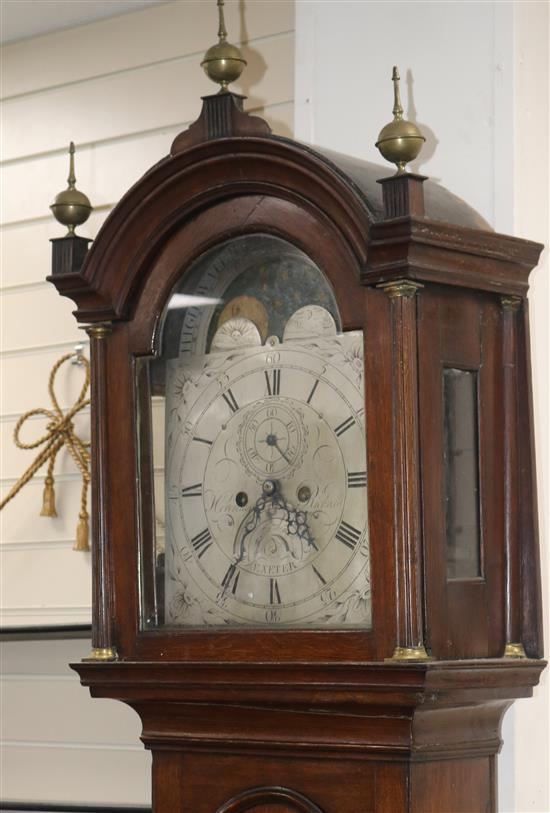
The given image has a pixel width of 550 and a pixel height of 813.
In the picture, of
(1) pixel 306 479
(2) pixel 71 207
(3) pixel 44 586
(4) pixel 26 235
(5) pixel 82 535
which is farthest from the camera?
(4) pixel 26 235

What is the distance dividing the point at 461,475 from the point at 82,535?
977 mm

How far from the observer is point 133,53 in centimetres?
249

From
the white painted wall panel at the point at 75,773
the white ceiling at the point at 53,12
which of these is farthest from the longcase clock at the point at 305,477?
the white ceiling at the point at 53,12

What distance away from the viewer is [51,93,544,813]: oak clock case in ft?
4.95

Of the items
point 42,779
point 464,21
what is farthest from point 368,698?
point 42,779

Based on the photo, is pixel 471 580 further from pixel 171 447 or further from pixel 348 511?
pixel 171 447

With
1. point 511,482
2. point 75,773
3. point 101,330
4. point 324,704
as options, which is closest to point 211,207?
point 101,330

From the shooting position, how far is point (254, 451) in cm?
164

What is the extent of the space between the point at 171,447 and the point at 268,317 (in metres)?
0.20

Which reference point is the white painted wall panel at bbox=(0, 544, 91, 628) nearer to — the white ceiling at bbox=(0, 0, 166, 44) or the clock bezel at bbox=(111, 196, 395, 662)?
the clock bezel at bbox=(111, 196, 395, 662)

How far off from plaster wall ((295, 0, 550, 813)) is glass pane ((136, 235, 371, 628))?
0.20 metres

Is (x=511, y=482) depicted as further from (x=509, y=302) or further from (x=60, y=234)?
(x=60, y=234)

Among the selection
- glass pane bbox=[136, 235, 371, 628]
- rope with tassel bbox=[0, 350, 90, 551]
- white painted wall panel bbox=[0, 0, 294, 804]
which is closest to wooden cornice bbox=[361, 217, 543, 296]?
glass pane bbox=[136, 235, 371, 628]

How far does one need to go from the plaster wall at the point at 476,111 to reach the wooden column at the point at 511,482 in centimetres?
11
